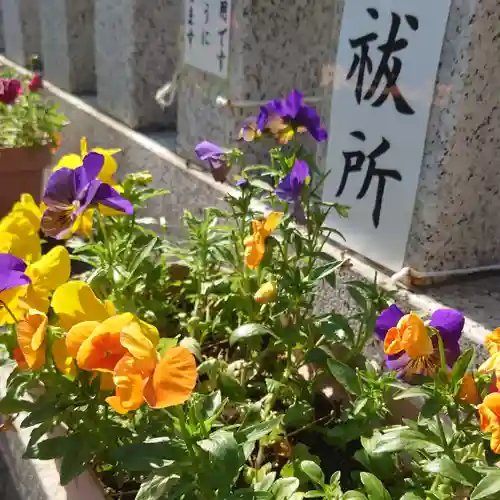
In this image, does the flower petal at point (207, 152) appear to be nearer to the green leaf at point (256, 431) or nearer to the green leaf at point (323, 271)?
the green leaf at point (323, 271)

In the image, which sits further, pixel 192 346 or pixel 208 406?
pixel 192 346

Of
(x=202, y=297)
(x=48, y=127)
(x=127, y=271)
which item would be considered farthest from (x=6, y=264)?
(x=48, y=127)

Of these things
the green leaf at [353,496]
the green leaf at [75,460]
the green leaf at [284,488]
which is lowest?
the green leaf at [75,460]

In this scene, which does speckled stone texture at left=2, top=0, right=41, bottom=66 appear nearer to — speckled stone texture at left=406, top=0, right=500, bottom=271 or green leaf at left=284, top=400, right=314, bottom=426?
speckled stone texture at left=406, top=0, right=500, bottom=271

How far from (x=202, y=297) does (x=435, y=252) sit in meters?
0.30

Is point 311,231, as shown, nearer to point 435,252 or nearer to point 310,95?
point 435,252

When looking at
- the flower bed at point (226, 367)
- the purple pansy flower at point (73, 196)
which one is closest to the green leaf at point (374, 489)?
the flower bed at point (226, 367)

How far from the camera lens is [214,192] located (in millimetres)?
1204

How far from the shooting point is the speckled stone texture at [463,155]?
72 cm

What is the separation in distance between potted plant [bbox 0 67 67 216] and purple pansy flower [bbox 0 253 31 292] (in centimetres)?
107

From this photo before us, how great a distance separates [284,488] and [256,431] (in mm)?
54

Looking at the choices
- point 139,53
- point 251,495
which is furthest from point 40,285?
point 139,53

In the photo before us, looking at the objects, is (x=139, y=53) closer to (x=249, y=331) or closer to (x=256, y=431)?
(x=249, y=331)

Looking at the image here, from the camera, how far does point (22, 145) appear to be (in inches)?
60.7
